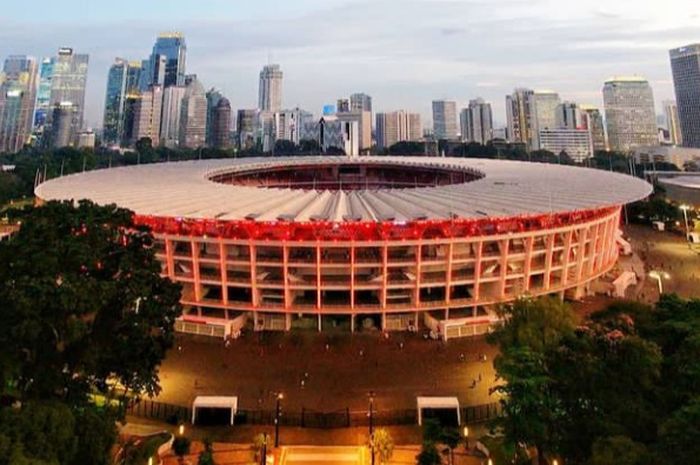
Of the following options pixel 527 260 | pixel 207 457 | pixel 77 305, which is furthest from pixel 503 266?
pixel 77 305

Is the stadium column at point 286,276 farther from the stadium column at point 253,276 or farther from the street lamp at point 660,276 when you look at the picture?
the street lamp at point 660,276

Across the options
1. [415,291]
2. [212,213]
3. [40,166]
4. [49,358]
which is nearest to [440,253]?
[415,291]

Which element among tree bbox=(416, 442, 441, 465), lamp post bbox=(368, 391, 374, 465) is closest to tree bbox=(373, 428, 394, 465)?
lamp post bbox=(368, 391, 374, 465)

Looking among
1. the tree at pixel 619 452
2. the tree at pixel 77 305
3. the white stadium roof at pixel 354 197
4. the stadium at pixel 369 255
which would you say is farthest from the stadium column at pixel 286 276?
the tree at pixel 619 452

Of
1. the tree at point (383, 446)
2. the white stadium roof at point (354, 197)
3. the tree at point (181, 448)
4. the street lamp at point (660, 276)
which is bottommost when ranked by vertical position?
the tree at point (181, 448)

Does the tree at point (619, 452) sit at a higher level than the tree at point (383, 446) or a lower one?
higher

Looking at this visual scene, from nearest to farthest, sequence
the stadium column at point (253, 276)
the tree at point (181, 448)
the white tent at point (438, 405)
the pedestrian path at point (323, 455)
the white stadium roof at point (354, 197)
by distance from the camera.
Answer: the pedestrian path at point (323, 455) → the tree at point (181, 448) → the white tent at point (438, 405) → the stadium column at point (253, 276) → the white stadium roof at point (354, 197)

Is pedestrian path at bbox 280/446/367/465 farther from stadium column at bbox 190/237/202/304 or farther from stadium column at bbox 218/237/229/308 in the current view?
stadium column at bbox 190/237/202/304
